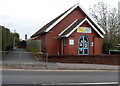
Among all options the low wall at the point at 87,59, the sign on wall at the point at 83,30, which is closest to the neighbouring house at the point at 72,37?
the sign on wall at the point at 83,30

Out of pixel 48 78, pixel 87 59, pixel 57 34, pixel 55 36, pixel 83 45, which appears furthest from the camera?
pixel 57 34

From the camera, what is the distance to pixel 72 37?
65.4 feet

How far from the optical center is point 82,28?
20.7 metres

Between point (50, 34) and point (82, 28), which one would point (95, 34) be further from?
point (50, 34)

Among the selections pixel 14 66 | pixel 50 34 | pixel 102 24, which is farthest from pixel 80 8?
pixel 14 66

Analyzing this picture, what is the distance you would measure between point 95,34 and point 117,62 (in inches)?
207

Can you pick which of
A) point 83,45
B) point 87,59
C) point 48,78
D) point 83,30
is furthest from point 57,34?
point 48,78

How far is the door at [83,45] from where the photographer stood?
20703 millimetres

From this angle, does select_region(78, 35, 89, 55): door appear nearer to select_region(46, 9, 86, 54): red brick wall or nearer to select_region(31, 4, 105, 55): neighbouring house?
select_region(31, 4, 105, 55): neighbouring house

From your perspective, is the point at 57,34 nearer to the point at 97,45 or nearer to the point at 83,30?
the point at 83,30

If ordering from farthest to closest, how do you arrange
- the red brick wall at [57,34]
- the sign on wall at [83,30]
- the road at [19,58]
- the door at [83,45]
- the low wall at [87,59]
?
the door at [83,45], the sign on wall at [83,30], the red brick wall at [57,34], the low wall at [87,59], the road at [19,58]

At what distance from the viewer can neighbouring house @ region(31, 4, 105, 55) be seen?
20.0 metres

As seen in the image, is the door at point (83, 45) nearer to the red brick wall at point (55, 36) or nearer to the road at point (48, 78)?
the red brick wall at point (55, 36)

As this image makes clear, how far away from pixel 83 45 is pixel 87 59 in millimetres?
4438
